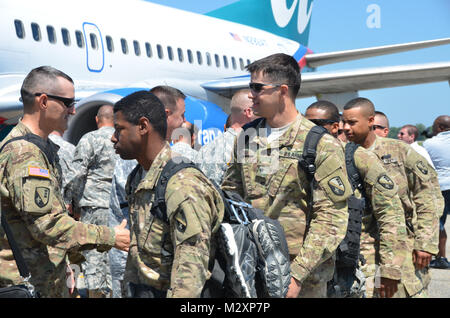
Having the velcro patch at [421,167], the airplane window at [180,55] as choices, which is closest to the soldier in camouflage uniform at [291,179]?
the velcro patch at [421,167]

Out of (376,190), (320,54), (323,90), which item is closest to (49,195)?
(376,190)

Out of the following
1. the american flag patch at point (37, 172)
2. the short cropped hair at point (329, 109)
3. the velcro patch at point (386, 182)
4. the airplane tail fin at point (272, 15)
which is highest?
the airplane tail fin at point (272, 15)

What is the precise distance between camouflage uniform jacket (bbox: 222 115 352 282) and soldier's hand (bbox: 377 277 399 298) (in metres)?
0.78

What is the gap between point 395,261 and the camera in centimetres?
353

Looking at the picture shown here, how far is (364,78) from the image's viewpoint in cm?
1408

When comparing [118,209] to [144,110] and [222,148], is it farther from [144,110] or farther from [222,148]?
[144,110]

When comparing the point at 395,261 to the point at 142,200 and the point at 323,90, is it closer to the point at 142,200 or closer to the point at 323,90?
the point at 142,200

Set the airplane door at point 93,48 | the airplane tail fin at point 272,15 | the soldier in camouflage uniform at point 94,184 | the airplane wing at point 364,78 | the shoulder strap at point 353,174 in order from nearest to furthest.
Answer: the shoulder strap at point 353,174
the soldier in camouflage uniform at point 94,184
the airplane door at point 93,48
the airplane wing at point 364,78
the airplane tail fin at point 272,15

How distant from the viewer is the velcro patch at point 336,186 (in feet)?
9.39

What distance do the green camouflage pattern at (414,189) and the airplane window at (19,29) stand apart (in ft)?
25.1

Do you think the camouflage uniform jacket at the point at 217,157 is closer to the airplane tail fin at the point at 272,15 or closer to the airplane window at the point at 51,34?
the airplane window at the point at 51,34

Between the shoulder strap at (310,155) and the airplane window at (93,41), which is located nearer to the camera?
the shoulder strap at (310,155)

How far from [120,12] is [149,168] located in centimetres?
1045

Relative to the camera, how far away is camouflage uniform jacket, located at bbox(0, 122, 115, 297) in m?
2.74
